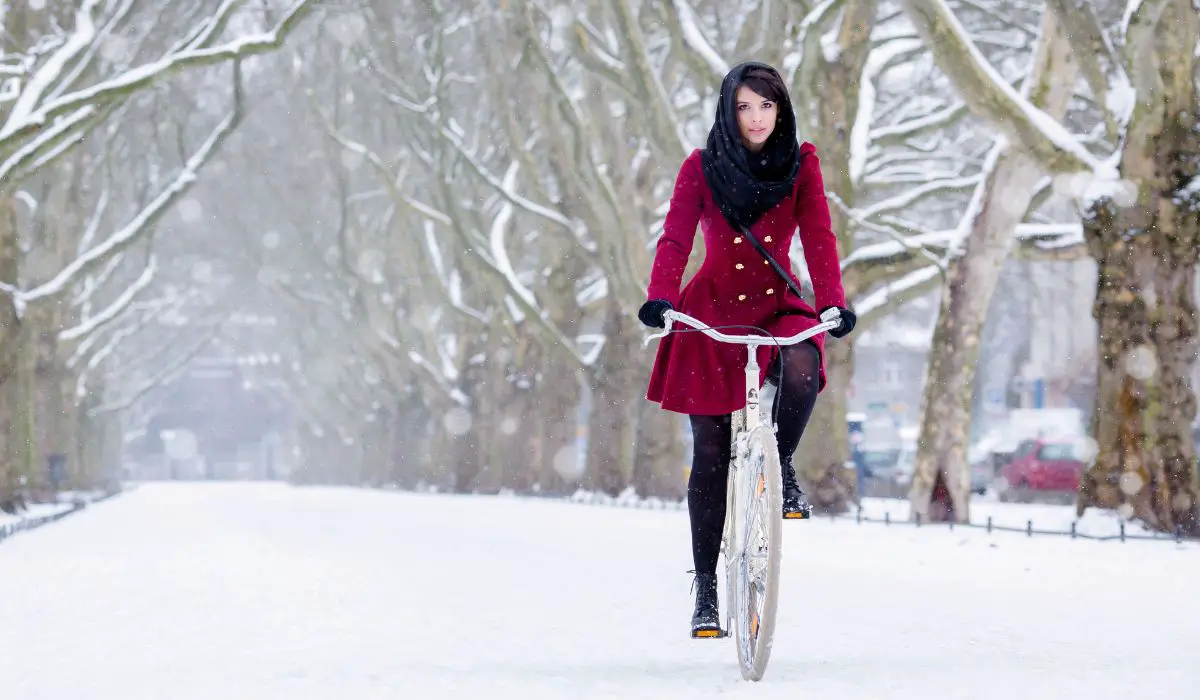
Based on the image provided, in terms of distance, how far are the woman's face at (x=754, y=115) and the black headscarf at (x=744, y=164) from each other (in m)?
0.02

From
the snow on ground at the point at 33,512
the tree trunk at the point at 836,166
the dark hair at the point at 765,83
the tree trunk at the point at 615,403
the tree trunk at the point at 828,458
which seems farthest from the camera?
the tree trunk at the point at 615,403

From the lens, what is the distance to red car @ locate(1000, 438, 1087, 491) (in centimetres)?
3056

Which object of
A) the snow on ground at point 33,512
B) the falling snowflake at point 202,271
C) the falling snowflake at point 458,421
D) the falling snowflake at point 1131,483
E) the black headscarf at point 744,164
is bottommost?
the snow on ground at point 33,512

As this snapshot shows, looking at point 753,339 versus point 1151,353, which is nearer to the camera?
point 753,339

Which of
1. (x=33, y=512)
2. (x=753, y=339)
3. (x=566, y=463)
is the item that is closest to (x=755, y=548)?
(x=753, y=339)

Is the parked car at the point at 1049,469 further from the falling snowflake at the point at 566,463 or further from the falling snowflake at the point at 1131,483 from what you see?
the falling snowflake at the point at 1131,483

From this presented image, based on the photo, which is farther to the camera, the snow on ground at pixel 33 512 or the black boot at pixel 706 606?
the snow on ground at pixel 33 512

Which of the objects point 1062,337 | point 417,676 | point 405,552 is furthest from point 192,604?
point 1062,337

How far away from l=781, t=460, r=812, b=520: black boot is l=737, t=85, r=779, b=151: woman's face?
3.41ft

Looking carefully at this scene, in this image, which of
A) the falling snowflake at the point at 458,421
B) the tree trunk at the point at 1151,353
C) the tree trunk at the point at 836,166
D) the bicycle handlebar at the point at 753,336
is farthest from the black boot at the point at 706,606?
the falling snowflake at the point at 458,421

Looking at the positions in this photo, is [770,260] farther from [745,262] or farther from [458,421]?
[458,421]

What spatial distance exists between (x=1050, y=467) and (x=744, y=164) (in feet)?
87.6

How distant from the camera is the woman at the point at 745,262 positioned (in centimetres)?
548

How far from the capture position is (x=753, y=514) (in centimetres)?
544
